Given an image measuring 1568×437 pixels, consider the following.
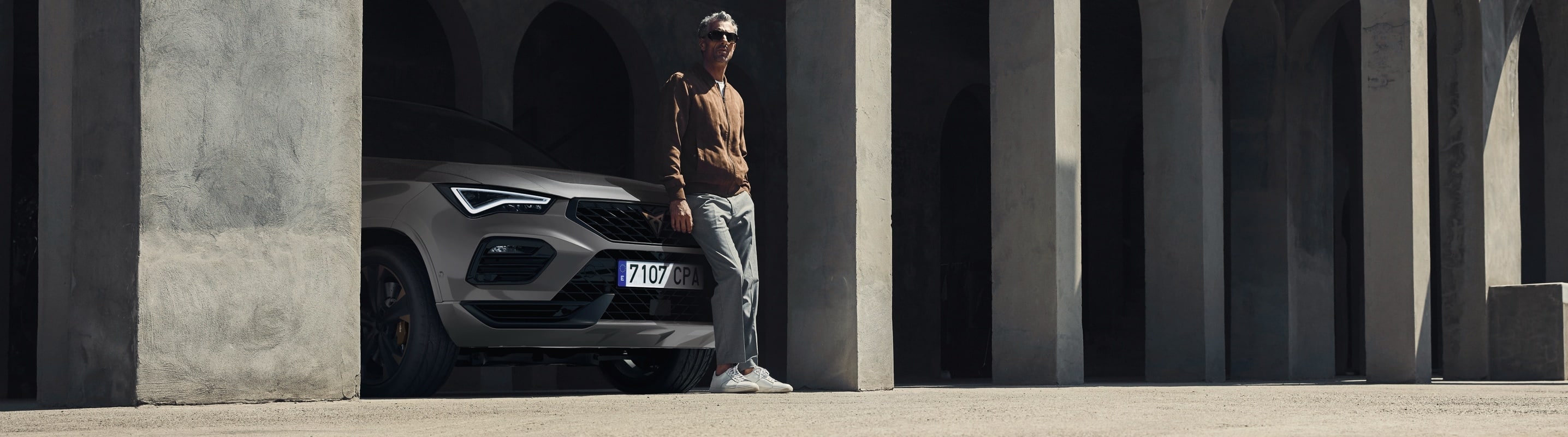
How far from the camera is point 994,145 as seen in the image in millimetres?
9109

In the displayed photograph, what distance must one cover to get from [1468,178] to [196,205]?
975 cm

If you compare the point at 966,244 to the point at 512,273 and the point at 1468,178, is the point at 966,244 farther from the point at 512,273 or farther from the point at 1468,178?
the point at 512,273

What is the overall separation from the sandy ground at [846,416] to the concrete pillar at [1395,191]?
3195 millimetres

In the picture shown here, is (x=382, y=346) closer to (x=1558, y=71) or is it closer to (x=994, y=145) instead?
(x=994, y=145)

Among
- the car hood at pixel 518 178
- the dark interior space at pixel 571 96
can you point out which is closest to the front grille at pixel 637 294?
the car hood at pixel 518 178

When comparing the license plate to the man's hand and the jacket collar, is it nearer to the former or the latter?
the man's hand

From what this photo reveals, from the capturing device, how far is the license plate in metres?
6.35

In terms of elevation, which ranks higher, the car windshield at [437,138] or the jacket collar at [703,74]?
the jacket collar at [703,74]

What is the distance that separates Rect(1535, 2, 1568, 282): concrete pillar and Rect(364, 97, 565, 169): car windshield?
10.2 meters

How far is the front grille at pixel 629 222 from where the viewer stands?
6285mm

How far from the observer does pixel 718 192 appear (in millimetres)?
6793

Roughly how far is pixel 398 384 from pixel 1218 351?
255 inches

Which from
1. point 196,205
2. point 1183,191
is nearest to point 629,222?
point 196,205

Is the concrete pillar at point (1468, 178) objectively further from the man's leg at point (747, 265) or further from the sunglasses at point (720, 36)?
the sunglasses at point (720, 36)
